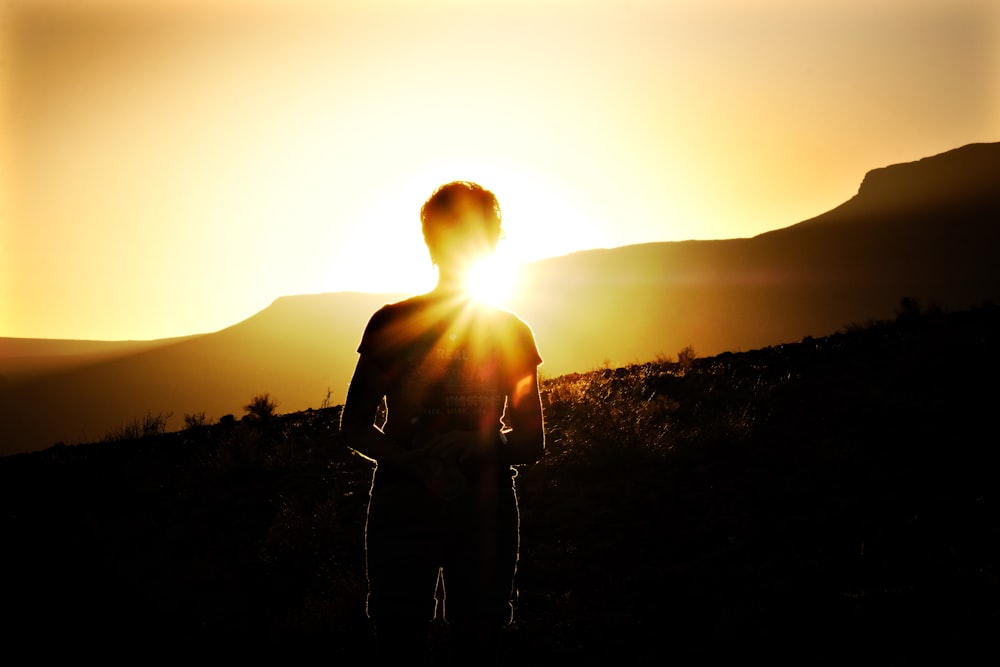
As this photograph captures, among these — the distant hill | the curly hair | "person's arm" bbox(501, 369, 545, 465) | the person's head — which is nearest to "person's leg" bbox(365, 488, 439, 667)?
"person's arm" bbox(501, 369, 545, 465)

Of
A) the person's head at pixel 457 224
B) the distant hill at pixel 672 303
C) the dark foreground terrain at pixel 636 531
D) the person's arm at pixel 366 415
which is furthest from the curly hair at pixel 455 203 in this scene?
the distant hill at pixel 672 303

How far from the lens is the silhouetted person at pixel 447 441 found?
7.98 feet

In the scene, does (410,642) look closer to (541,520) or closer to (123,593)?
(541,520)

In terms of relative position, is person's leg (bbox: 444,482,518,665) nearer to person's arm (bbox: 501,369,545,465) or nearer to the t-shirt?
person's arm (bbox: 501,369,545,465)

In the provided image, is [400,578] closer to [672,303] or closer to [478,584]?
[478,584]

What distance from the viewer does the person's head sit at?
2.61m

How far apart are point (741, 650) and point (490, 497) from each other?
3.45 m

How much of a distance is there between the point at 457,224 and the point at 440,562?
1.06 metres

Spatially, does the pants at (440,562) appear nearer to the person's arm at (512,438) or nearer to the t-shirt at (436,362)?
the person's arm at (512,438)

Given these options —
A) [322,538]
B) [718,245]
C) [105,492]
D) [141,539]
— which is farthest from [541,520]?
[718,245]

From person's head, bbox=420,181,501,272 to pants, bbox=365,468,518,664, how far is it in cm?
70

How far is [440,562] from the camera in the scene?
250cm

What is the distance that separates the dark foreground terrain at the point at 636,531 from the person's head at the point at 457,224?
3.68 m

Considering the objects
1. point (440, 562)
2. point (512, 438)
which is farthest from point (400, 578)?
point (512, 438)
